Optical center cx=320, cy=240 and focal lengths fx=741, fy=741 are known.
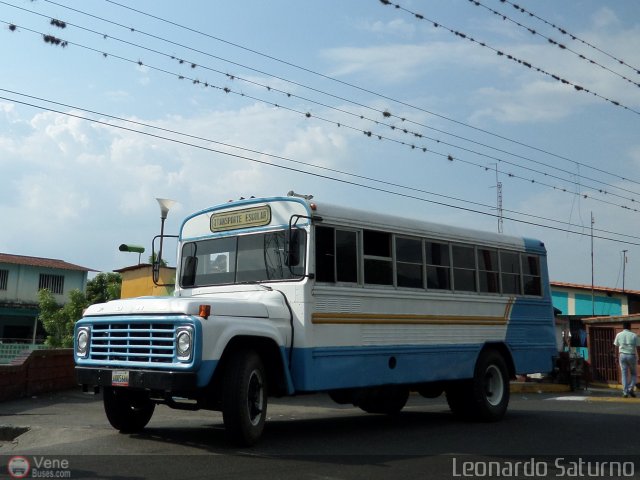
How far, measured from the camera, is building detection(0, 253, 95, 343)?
45.4 metres

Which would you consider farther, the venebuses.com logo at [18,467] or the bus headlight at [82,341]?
the bus headlight at [82,341]

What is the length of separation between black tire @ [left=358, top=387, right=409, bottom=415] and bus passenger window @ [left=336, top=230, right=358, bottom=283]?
1846 mm

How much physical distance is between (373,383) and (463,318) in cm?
231

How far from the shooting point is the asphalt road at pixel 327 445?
6.94 metres

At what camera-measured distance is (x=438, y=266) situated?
11.0 metres

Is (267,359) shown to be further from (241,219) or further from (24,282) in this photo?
(24,282)

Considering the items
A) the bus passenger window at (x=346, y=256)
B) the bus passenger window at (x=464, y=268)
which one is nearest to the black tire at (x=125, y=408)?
the bus passenger window at (x=346, y=256)

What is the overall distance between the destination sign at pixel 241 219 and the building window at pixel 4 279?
131 ft

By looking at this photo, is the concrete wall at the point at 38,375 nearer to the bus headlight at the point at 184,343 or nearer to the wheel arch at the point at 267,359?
the wheel arch at the point at 267,359

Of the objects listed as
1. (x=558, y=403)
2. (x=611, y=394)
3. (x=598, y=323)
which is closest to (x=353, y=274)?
(x=558, y=403)

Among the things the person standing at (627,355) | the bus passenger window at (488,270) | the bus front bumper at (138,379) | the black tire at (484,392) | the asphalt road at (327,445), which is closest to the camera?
the asphalt road at (327,445)

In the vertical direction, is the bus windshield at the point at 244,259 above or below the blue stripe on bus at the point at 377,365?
above

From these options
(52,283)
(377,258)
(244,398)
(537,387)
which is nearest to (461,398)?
(377,258)

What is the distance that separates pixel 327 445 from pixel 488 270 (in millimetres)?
4745
